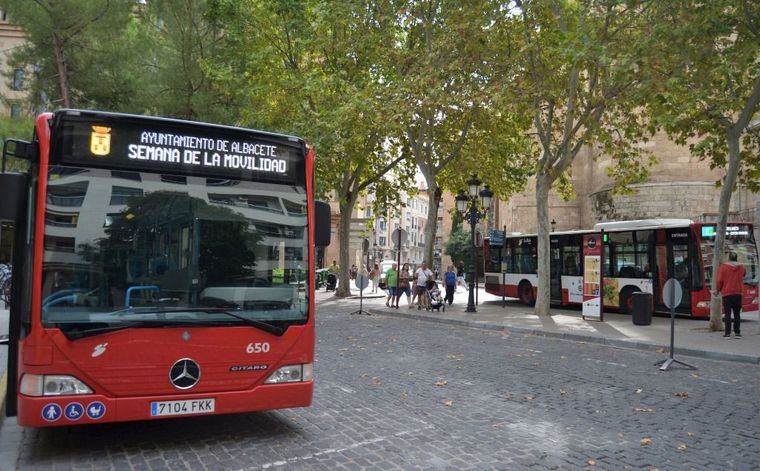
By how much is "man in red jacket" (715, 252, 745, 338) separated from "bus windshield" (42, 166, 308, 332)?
11.2 metres

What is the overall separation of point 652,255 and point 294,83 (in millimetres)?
13568

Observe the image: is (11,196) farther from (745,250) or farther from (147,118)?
(745,250)

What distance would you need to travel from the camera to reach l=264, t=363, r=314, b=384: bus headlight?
536 cm

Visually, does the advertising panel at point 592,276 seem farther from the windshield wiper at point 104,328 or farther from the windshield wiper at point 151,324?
the windshield wiper at point 104,328

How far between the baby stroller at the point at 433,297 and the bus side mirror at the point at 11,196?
17.7 m

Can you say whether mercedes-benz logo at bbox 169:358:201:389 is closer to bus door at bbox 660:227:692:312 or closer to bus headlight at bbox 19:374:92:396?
bus headlight at bbox 19:374:92:396

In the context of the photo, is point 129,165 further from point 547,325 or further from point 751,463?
point 547,325

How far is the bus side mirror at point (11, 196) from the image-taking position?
4629 millimetres

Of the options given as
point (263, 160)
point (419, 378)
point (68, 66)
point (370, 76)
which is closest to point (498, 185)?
point (370, 76)

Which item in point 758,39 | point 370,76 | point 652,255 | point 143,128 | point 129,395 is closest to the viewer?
point 129,395

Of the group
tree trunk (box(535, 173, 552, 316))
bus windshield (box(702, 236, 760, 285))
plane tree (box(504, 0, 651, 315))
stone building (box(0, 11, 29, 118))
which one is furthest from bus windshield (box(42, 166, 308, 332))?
stone building (box(0, 11, 29, 118))

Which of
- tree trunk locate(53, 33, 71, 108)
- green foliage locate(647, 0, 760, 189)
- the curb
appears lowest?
the curb

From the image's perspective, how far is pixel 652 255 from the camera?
→ 19.4 meters

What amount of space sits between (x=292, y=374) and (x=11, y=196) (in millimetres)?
2559
